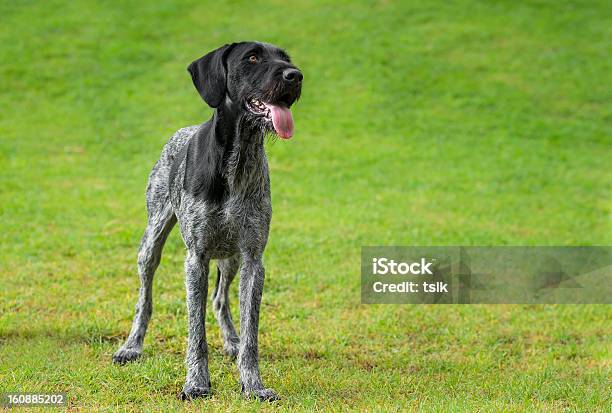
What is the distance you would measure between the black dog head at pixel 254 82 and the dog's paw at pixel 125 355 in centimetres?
240

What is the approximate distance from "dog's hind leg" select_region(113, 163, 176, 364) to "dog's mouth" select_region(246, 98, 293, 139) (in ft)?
5.66

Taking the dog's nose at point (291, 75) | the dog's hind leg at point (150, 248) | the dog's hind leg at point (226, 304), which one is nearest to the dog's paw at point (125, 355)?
the dog's hind leg at point (150, 248)

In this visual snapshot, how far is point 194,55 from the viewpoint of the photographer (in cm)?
2314

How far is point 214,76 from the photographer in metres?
6.12

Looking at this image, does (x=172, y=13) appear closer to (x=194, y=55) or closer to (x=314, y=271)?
(x=194, y=55)

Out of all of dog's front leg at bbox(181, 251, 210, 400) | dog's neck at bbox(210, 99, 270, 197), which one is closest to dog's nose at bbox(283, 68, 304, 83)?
dog's neck at bbox(210, 99, 270, 197)

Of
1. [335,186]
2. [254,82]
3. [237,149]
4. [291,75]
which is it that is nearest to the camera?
[291,75]

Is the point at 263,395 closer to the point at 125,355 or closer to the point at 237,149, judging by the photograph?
the point at 125,355

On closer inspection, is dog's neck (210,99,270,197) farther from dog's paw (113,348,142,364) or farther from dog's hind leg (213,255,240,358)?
dog's paw (113,348,142,364)

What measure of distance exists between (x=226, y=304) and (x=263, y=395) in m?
1.55

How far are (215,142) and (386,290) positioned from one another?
4721 mm

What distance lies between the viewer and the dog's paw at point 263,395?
19.7ft

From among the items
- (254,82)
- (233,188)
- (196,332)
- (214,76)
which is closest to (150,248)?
(196,332)

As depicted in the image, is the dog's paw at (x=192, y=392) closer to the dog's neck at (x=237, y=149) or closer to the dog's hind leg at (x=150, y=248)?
the dog's hind leg at (x=150, y=248)
